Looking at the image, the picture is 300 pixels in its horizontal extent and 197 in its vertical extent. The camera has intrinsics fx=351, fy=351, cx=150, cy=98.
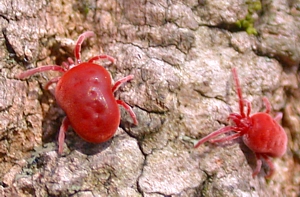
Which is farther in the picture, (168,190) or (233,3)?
(233,3)

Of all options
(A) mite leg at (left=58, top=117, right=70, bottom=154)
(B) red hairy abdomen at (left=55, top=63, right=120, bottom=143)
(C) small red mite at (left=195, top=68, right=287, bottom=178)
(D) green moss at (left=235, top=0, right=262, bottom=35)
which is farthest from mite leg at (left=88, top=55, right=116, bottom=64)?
(D) green moss at (left=235, top=0, right=262, bottom=35)

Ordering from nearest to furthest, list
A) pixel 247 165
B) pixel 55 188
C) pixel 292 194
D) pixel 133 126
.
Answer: pixel 55 188
pixel 133 126
pixel 247 165
pixel 292 194

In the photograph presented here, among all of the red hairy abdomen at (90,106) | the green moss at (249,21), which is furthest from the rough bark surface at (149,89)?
the red hairy abdomen at (90,106)

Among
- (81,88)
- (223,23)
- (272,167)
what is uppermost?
(223,23)

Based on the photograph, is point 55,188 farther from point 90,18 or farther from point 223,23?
point 223,23

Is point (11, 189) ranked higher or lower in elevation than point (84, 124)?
lower

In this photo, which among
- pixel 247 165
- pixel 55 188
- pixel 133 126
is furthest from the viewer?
pixel 247 165

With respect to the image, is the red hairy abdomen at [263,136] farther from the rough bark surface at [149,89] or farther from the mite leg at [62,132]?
the mite leg at [62,132]

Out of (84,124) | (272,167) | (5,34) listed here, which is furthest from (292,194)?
(5,34)
